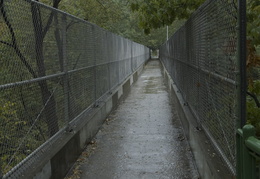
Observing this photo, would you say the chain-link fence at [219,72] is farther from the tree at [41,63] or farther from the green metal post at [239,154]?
the tree at [41,63]

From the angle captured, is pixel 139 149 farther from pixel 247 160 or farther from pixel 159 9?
pixel 247 160

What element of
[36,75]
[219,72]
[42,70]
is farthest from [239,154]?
[42,70]

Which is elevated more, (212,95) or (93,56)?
(93,56)

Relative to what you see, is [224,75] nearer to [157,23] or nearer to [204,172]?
[204,172]

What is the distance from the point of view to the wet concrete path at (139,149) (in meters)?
5.02

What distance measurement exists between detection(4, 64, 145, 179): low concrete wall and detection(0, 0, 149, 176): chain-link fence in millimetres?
121

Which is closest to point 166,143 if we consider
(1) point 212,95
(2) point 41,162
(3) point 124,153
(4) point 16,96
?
(3) point 124,153

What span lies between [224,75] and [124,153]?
299 cm

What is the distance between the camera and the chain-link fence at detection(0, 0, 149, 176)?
→ 132 inches

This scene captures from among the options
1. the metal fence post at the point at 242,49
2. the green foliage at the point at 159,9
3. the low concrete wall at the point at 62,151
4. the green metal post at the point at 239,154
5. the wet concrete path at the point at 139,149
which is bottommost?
the wet concrete path at the point at 139,149

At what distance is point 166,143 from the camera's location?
21.4 feet

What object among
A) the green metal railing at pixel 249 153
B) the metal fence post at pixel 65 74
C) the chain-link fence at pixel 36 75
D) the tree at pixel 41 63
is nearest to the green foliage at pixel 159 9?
the chain-link fence at pixel 36 75

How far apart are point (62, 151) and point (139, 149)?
6.07 ft

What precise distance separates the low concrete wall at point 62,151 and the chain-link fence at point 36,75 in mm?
121
